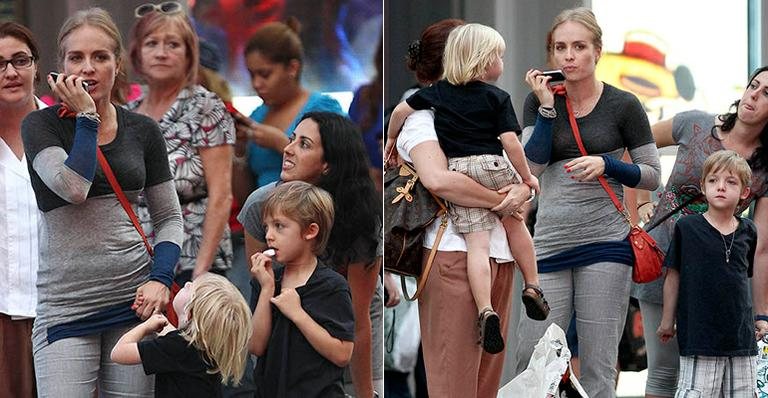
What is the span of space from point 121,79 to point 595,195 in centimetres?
195

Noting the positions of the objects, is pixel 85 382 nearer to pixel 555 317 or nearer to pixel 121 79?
pixel 121 79

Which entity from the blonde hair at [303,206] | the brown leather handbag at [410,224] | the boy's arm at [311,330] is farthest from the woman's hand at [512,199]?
the boy's arm at [311,330]

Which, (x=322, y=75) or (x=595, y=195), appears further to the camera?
(x=595, y=195)

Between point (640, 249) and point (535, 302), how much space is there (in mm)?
595

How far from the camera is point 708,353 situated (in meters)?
5.78

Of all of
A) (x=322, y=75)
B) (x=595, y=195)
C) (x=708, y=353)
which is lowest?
(x=708, y=353)

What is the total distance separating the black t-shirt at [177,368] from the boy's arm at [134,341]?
3cm

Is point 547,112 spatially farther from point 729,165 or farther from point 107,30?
point 107,30

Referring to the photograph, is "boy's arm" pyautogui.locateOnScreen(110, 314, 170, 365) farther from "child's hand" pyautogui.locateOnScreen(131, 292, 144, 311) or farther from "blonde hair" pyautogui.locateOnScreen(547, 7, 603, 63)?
"blonde hair" pyautogui.locateOnScreen(547, 7, 603, 63)

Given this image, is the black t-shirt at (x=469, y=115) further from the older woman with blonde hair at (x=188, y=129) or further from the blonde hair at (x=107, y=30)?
the blonde hair at (x=107, y=30)

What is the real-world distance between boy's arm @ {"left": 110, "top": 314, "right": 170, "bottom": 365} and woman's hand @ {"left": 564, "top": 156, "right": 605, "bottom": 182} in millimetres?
1710

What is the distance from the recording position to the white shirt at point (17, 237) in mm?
4887

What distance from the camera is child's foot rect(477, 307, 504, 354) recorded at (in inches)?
198

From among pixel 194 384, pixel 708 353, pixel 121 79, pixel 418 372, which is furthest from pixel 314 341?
pixel 418 372
